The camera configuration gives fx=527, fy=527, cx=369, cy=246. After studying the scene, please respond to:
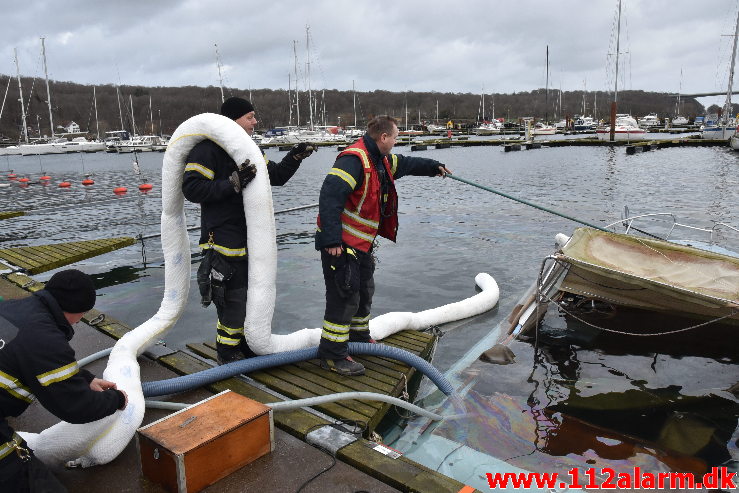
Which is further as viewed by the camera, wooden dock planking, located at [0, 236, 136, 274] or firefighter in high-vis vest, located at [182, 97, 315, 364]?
wooden dock planking, located at [0, 236, 136, 274]

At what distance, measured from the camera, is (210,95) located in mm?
152875

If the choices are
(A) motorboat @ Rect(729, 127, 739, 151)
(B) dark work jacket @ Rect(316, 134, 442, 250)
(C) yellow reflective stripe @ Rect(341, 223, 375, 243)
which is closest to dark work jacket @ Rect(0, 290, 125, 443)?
(B) dark work jacket @ Rect(316, 134, 442, 250)

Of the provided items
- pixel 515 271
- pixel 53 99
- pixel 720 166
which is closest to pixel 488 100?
pixel 53 99

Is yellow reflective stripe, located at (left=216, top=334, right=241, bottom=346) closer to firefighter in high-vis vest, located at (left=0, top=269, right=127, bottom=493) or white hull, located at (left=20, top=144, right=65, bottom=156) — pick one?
firefighter in high-vis vest, located at (left=0, top=269, right=127, bottom=493)

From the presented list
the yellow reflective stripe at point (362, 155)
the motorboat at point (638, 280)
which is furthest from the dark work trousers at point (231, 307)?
the motorboat at point (638, 280)

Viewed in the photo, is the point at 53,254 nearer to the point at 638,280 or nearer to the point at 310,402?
the point at 310,402

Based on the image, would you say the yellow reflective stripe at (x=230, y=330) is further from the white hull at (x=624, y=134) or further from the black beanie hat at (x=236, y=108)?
the white hull at (x=624, y=134)

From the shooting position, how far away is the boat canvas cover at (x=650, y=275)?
6.29m

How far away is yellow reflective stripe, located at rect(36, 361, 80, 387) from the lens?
2.77m

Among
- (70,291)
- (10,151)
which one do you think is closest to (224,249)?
(70,291)

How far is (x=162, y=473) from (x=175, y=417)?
14.6 inches

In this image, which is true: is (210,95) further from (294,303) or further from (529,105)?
(294,303)

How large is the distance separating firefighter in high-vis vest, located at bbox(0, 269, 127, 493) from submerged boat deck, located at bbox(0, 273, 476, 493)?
0.54 meters

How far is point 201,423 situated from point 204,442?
25 cm
